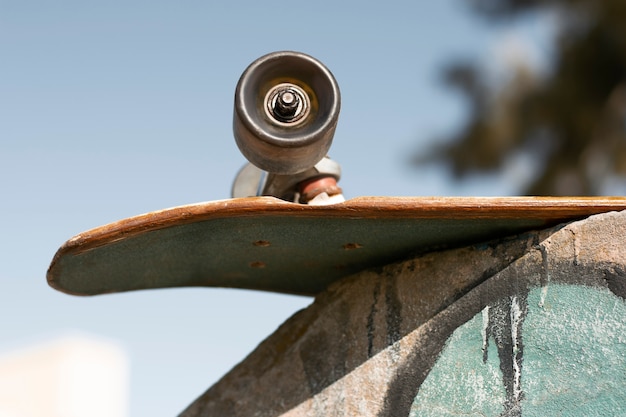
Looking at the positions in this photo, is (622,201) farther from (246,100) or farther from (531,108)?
(531,108)

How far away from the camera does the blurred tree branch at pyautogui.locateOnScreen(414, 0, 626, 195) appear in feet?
22.0

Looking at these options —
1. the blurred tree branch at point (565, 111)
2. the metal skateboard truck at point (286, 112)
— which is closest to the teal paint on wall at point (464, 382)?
the metal skateboard truck at point (286, 112)

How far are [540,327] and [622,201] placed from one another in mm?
268

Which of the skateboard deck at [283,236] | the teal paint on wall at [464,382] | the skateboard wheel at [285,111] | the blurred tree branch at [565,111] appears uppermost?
the blurred tree branch at [565,111]

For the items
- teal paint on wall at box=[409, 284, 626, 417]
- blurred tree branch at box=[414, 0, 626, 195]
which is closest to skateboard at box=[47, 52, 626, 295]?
teal paint on wall at box=[409, 284, 626, 417]

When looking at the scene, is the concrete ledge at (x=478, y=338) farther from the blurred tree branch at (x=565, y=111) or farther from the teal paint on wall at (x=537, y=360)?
the blurred tree branch at (x=565, y=111)

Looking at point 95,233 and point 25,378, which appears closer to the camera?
point 95,233

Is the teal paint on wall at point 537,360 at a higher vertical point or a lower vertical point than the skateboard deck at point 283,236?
lower

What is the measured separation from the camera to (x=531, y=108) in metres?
7.11

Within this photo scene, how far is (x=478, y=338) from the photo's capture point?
63.5 inches

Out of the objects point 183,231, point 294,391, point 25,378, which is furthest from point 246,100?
point 25,378

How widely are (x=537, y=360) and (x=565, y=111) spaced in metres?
5.64

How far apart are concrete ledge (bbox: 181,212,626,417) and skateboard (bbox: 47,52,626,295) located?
0.18 ft

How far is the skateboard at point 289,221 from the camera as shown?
1.56 meters
